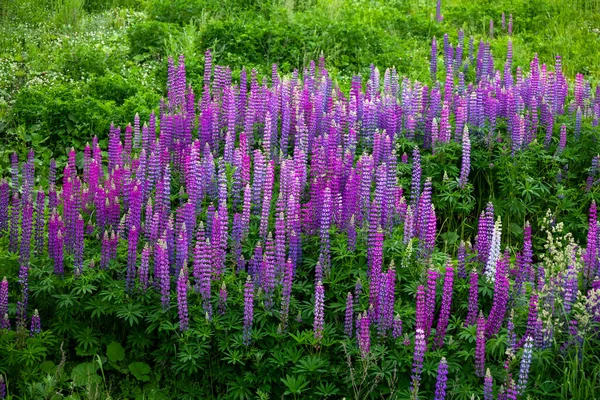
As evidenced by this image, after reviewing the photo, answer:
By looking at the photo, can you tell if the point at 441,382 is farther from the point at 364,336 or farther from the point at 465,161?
the point at 465,161

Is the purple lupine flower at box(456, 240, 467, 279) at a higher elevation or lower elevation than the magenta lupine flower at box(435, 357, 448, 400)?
higher

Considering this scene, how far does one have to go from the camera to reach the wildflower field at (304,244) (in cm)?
487

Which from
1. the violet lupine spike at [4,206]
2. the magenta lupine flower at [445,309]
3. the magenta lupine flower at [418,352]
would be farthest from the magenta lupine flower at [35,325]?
the magenta lupine flower at [445,309]

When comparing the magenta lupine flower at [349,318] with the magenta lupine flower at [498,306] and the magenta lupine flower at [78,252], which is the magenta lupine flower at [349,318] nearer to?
the magenta lupine flower at [498,306]

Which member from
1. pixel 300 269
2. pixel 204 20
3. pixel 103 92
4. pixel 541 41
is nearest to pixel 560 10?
pixel 541 41

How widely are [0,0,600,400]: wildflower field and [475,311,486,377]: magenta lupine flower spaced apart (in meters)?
0.02

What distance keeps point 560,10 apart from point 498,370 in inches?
351

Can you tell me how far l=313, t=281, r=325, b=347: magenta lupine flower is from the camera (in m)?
4.82

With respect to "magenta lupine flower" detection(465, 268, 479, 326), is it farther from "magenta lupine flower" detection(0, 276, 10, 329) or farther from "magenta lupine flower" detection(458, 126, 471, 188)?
"magenta lupine flower" detection(0, 276, 10, 329)

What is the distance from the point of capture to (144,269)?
5230 mm

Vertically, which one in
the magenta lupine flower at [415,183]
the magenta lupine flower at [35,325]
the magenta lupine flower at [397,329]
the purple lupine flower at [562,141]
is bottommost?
the magenta lupine flower at [35,325]

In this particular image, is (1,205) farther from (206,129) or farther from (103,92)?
(103,92)

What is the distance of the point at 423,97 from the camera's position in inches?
296

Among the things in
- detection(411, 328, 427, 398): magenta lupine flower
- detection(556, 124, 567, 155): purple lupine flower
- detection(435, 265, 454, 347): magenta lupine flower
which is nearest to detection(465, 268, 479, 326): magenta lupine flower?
detection(435, 265, 454, 347): magenta lupine flower
